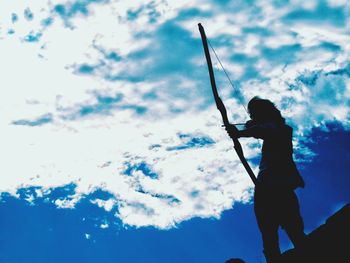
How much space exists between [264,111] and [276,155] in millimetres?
626

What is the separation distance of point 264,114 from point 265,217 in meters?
1.36

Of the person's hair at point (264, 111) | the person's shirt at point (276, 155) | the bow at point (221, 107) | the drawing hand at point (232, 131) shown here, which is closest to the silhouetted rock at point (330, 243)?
the person's shirt at point (276, 155)

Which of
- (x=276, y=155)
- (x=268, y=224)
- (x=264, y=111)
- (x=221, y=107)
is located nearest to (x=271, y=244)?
(x=268, y=224)

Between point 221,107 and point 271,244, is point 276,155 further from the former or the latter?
point 221,107

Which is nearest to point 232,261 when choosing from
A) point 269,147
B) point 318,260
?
point 318,260

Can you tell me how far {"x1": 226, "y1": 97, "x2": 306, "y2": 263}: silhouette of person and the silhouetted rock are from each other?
138 millimetres

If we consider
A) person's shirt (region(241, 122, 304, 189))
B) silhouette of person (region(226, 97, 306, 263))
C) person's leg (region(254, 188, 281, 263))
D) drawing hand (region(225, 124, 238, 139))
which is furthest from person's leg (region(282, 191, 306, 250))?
drawing hand (region(225, 124, 238, 139))

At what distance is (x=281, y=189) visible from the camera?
3.98 meters

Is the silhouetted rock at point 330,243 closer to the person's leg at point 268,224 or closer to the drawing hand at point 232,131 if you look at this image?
the person's leg at point 268,224

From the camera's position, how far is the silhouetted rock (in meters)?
3.41

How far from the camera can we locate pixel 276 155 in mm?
4188

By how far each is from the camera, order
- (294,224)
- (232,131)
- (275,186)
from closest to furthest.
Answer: (294,224), (275,186), (232,131)

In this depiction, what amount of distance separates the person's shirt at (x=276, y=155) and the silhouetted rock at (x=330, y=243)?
593mm

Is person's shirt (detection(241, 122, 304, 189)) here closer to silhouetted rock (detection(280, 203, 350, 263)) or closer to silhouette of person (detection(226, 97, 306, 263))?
silhouette of person (detection(226, 97, 306, 263))
